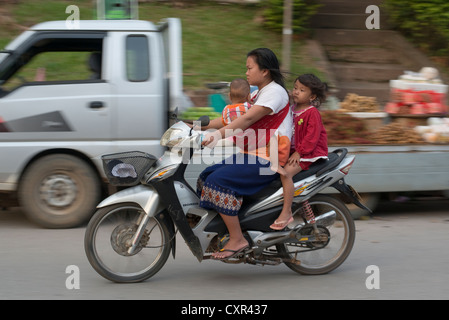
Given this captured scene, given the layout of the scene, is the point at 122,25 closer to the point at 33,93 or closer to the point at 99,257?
the point at 33,93

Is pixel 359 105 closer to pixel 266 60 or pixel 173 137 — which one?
pixel 266 60

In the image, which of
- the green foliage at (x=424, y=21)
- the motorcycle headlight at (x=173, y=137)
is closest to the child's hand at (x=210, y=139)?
the motorcycle headlight at (x=173, y=137)

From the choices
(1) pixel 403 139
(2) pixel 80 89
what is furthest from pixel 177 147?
(1) pixel 403 139

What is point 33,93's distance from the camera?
21.2ft

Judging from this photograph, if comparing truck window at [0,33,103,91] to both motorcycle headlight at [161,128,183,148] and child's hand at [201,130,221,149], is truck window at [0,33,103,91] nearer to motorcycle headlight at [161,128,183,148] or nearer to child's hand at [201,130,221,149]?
motorcycle headlight at [161,128,183,148]

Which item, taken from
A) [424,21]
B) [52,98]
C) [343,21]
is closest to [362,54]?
[343,21]

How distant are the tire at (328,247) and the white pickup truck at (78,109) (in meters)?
2.05

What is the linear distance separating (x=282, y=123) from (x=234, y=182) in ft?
1.79

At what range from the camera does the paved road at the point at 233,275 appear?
461cm

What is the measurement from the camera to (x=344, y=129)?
7.22 meters

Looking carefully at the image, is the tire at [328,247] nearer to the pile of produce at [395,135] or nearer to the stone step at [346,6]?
the pile of produce at [395,135]

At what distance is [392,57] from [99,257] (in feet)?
28.1

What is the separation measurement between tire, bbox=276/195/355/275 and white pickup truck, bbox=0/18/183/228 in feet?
6.72

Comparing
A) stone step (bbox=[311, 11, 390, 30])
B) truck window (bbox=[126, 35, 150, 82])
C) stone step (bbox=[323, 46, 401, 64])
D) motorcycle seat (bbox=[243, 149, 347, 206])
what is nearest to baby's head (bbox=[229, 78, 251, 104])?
motorcycle seat (bbox=[243, 149, 347, 206])
